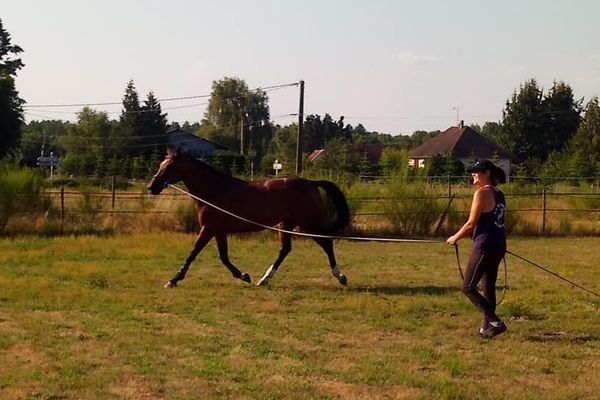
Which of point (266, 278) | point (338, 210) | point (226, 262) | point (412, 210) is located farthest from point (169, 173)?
point (412, 210)

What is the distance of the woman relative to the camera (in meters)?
7.04

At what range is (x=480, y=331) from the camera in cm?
741

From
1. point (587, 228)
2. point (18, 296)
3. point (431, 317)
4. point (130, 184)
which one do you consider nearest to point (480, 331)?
point (431, 317)

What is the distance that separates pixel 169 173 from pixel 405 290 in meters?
3.84

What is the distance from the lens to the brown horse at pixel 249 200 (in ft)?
35.6

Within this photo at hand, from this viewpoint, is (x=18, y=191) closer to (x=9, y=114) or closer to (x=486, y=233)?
(x=486, y=233)

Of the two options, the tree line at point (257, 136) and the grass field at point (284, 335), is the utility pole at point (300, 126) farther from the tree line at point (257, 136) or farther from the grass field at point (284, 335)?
the grass field at point (284, 335)

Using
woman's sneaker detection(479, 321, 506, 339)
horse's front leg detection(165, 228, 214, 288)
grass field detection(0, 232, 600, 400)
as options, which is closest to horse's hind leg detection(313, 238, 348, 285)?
grass field detection(0, 232, 600, 400)

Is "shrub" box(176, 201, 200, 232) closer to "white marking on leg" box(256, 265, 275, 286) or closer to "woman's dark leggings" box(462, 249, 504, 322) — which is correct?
"white marking on leg" box(256, 265, 275, 286)

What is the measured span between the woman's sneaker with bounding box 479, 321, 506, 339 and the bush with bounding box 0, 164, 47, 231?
14.1 meters

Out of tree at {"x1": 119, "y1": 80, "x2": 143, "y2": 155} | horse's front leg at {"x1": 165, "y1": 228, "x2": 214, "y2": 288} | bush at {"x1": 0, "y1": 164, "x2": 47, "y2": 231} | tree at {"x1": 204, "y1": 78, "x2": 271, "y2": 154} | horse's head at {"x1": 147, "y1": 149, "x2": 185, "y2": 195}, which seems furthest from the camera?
tree at {"x1": 204, "y1": 78, "x2": 271, "y2": 154}

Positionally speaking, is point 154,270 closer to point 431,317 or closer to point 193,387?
point 431,317

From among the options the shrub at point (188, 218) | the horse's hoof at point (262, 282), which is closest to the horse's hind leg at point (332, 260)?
the horse's hoof at point (262, 282)

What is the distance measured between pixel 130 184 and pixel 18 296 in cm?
1697
